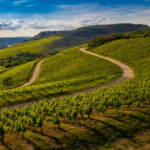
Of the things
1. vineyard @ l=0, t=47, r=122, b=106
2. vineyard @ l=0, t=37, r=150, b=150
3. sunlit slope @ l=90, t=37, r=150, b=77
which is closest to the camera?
vineyard @ l=0, t=37, r=150, b=150

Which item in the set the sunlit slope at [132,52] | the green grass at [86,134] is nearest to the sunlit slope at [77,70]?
the sunlit slope at [132,52]

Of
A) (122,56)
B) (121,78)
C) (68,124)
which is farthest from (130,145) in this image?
(122,56)

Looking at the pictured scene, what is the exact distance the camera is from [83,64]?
76500 mm

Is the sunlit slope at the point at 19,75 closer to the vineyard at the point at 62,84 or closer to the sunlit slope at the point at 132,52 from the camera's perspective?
the vineyard at the point at 62,84

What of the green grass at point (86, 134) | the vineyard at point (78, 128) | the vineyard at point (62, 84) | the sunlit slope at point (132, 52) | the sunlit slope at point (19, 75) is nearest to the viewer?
Answer: the green grass at point (86, 134)

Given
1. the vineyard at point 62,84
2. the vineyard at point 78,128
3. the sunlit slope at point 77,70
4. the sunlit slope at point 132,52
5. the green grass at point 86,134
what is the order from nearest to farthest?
the green grass at point 86,134 < the vineyard at point 78,128 < the vineyard at point 62,84 < the sunlit slope at point 77,70 < the sunlit slope at point 132,52

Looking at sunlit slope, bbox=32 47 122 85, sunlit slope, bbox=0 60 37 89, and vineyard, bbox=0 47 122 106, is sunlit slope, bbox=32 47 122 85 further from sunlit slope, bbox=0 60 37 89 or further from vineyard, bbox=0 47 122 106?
sunlit slope, bbox=0 60 37 89

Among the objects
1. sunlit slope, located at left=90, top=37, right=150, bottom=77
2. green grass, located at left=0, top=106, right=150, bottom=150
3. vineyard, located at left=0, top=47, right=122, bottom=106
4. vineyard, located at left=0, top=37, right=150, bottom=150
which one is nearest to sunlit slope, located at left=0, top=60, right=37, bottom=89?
vineyard, located at left=0, top=47, right=122, bottom=106

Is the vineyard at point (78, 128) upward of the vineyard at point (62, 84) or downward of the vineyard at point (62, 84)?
downward

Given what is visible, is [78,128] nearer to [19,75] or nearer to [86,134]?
[86,134]

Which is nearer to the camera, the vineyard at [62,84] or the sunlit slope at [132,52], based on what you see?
the vineyard at [62,84]

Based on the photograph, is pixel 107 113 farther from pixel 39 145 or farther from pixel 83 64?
pixel 83 64

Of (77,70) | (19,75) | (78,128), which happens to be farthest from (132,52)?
(78,128)

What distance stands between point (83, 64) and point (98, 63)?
30.9ft
